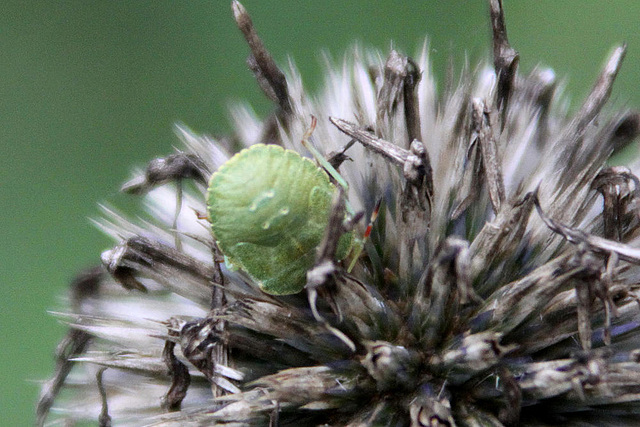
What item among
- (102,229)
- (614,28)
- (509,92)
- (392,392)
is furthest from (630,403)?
(614,28)

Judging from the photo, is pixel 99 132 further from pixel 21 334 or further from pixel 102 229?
pixel 102 229

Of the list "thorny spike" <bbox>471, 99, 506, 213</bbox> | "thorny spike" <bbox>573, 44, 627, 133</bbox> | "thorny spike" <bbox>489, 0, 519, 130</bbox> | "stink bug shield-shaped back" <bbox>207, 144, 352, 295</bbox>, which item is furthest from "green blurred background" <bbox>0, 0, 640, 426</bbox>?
"stink bug shield-shaped back" <bbox>207, 144, 352, 295</bbox>

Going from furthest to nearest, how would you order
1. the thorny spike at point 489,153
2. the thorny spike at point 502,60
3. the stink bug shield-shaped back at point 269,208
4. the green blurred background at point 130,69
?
the green blurred background at point 130,69 → the thorny spike at point 502,60 → the thorny spike at point 489,153 → the stink bug shield-shaped back at point 269,208

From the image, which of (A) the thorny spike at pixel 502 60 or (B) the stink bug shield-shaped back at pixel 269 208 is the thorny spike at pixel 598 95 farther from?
(B) the stink bug shield-shaped back at pixel 269 208

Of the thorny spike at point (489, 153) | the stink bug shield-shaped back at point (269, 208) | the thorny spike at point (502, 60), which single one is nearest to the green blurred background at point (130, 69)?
the thorny spike at point (502, 60)

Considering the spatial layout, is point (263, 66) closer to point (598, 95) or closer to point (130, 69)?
point (598, 95)

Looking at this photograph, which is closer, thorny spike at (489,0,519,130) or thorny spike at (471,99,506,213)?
thorny spike at (471,99,506,213)

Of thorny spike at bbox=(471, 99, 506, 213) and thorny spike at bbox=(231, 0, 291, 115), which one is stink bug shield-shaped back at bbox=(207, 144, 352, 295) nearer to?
thorny spike at bbox=(471, 99, 506, 213)
